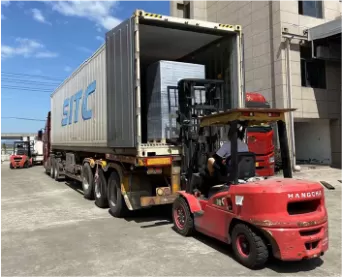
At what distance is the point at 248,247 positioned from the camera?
16.2 feet

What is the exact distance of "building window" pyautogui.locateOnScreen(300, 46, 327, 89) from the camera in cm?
1828

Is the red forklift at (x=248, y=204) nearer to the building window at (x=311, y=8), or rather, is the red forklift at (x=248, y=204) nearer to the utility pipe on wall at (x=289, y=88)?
the utility pipe on wall at (x=289, y=88)

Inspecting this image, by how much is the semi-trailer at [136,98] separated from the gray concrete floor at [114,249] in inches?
25.4

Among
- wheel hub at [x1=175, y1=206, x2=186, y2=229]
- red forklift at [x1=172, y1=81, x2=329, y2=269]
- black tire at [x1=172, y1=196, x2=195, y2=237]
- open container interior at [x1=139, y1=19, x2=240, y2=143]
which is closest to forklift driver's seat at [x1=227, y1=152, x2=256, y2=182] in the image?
red forklift at [x1=172, y1=81, x2=329, y2=269]

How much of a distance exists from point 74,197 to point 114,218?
3813 mm

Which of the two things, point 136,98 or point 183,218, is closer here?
point 183,218

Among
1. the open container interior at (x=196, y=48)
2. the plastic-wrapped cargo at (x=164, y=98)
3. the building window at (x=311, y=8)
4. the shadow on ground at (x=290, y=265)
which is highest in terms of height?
the building window at (x=311, y=8)

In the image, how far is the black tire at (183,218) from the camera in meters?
6.21

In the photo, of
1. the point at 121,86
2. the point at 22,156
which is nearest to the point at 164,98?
the point at 121,86

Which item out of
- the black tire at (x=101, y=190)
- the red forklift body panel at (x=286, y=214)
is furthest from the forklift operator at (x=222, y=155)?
the black tire at (x=101, y=190)

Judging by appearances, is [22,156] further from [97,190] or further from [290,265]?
[290,265]

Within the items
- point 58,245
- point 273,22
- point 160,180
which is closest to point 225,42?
point 160,180

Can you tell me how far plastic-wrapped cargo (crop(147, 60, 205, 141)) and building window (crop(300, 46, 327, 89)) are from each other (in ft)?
40.7

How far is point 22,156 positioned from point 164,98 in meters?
25.5
